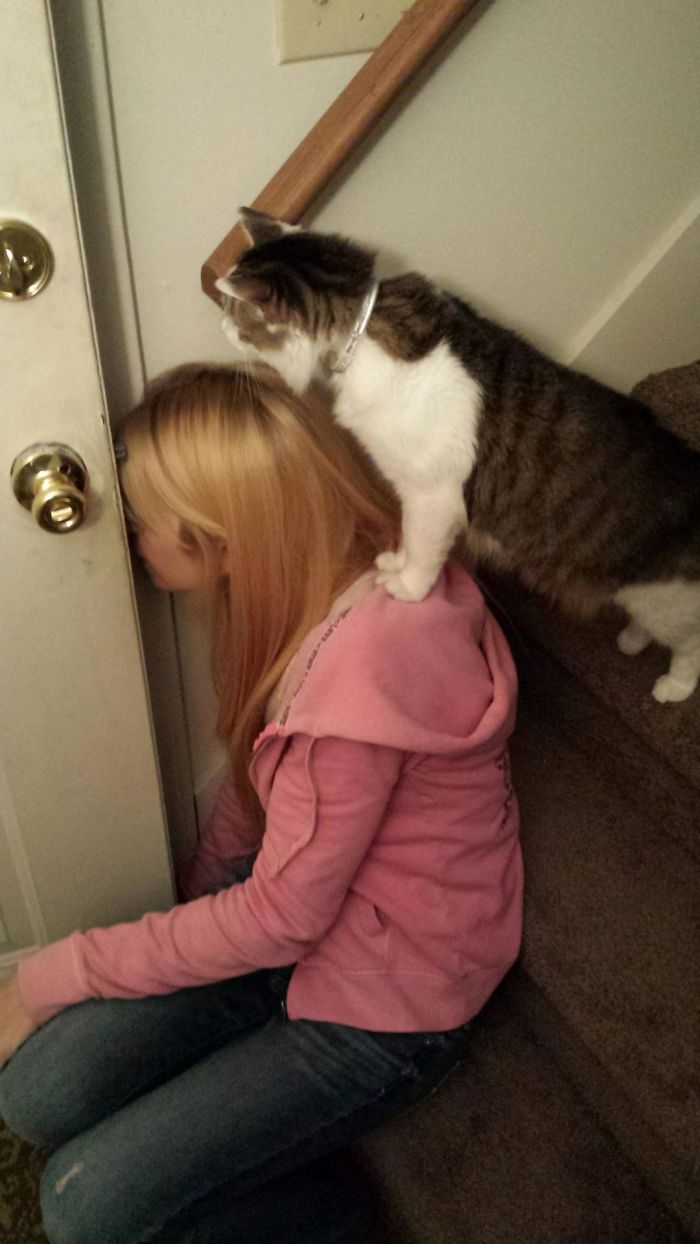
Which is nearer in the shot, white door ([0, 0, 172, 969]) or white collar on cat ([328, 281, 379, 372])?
white door ([0, 0, 172, 969])

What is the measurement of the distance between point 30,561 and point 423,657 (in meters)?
0.39

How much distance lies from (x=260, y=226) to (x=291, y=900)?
642 millimetres

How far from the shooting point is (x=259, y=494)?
0.75 meters

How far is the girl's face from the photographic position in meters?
0.78

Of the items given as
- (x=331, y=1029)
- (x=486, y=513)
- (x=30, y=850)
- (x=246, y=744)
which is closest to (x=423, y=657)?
(x=486, y=513)

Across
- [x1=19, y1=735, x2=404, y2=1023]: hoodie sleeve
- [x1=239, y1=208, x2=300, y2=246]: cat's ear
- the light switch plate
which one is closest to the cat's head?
[x1=239, y1=208, x2=300, y2=246]: cat's ear

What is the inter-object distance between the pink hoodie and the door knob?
1.31 ft

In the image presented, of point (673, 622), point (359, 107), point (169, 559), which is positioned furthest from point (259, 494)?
point (673, 622)

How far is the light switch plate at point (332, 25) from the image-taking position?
2.07ft

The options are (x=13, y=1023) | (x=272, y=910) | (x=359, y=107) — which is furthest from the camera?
(x=13, y=1023)

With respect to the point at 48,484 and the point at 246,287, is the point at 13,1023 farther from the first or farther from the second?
the point at 246,287

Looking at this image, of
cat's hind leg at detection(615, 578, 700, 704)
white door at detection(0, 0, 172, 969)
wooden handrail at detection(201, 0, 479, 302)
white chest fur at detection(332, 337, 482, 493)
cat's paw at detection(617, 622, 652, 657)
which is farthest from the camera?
cat's paw at detection(617, 622, 652, 657)

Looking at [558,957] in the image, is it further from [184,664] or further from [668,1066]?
[184,664]

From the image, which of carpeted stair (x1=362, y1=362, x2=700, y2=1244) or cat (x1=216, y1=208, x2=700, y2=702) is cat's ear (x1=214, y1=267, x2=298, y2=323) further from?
carpeted stair (x1=362, y1=362, x2=700, y2=1244)
